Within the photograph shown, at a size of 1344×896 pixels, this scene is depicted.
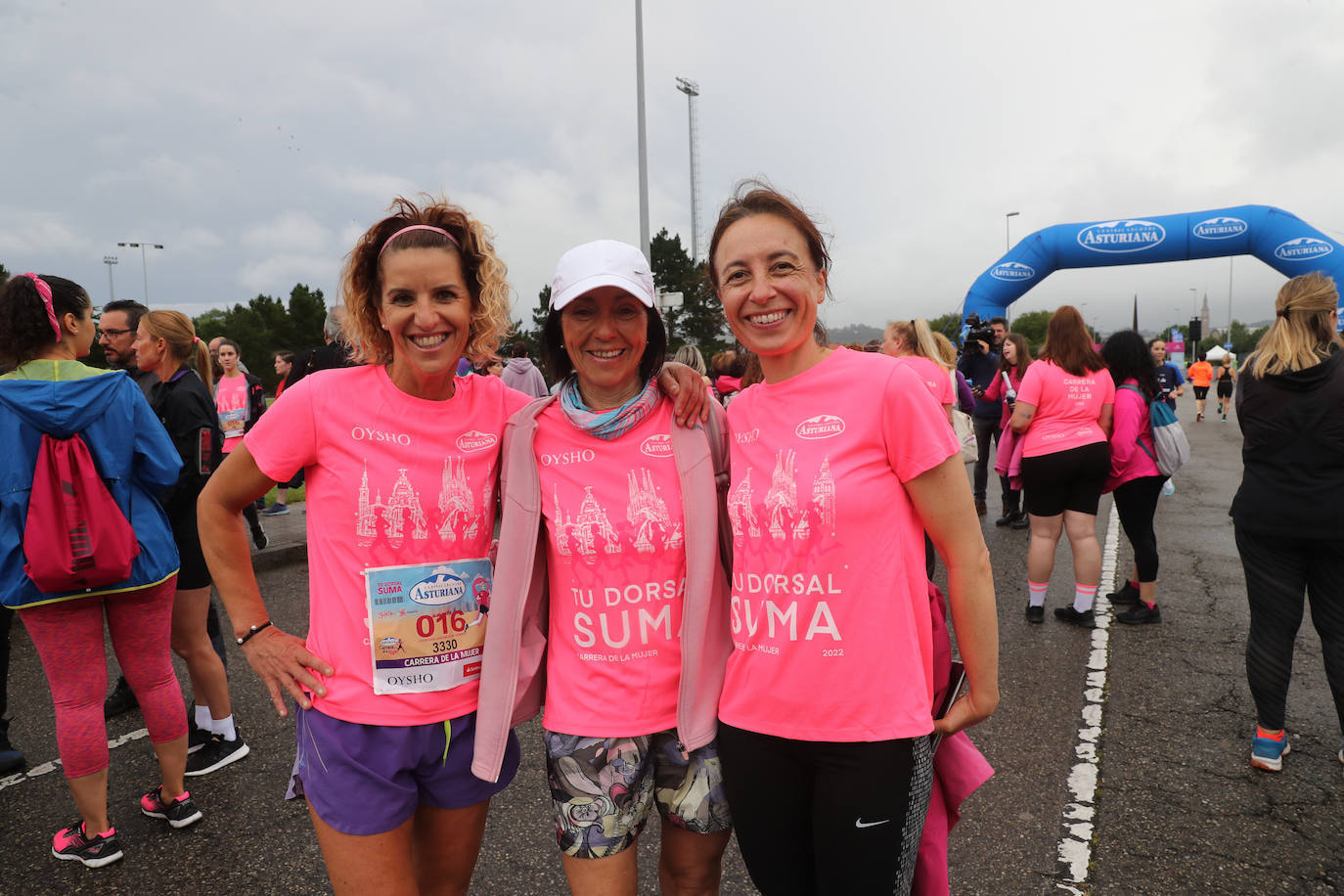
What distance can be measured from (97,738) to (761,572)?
2818mm

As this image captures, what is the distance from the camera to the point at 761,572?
1674 mm

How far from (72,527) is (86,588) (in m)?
0.25

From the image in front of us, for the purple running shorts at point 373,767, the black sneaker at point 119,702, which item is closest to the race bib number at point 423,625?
the purple running shorts at point 373,767

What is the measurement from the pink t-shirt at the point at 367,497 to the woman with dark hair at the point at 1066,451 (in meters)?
4.46

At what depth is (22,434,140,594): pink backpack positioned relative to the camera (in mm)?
2711

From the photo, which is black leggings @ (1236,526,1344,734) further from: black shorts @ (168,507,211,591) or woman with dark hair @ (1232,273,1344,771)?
black shorts @ (168,507,211,591)

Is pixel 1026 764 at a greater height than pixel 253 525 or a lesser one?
lesser

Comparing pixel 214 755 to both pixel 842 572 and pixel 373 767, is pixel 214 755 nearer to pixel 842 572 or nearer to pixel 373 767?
pixel 373 767

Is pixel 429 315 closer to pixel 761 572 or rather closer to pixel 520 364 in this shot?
pixel 761 572

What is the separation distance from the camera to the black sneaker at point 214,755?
3.54m

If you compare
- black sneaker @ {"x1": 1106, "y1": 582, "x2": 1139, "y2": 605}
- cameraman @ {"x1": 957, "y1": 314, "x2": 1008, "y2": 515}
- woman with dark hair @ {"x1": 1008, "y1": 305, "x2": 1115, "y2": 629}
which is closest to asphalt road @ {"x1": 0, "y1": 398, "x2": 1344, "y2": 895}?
woman with dark hair @ {"x1": 1008, "y1": 305, "x2": 1115, "y2": 629}

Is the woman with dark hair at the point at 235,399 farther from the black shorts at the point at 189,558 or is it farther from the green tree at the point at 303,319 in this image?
the green tree at the point at 303,319

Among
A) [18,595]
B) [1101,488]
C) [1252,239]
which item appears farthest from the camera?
[1252,239]

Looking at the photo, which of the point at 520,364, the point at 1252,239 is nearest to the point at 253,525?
the point at 520,364
